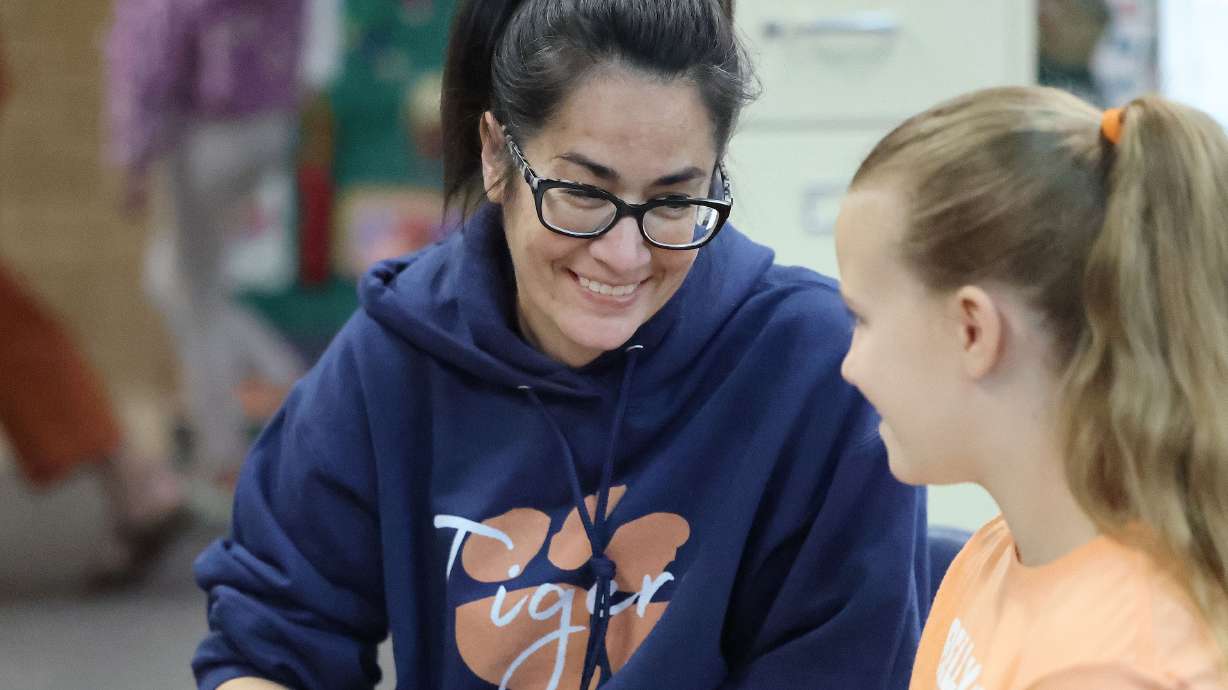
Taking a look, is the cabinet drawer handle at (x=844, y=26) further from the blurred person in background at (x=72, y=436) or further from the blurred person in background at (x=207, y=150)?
the blurred person in background at (x=72, y=436)

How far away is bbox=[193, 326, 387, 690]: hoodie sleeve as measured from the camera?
1363 millimetres

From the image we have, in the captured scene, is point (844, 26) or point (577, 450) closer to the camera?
point (577, 450)

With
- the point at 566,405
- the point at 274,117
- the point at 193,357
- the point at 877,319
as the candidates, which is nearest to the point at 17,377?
the point at 193,357

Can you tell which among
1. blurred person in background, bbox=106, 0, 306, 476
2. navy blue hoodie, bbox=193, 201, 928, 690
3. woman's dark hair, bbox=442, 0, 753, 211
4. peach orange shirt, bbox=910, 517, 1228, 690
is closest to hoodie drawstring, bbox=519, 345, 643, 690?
navy blue hoodie, bbox=193, 201, 928, 690

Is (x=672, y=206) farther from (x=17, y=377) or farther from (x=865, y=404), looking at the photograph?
(x=17, y=377)

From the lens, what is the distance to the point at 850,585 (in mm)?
1295

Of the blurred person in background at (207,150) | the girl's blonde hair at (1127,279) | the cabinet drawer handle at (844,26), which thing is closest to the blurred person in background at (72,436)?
the blurred person in background at (207,150)

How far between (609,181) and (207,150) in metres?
Answer: 2.67

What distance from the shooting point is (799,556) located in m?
1.31

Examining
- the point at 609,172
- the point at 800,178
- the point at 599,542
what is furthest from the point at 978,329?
the point at 800,178

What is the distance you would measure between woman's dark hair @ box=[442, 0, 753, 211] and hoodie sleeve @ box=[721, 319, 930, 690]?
30 centimetres

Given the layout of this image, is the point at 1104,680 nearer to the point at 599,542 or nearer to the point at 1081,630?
the point at 1081,630

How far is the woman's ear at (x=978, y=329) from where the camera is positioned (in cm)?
91

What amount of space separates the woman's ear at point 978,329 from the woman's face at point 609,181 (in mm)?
350
